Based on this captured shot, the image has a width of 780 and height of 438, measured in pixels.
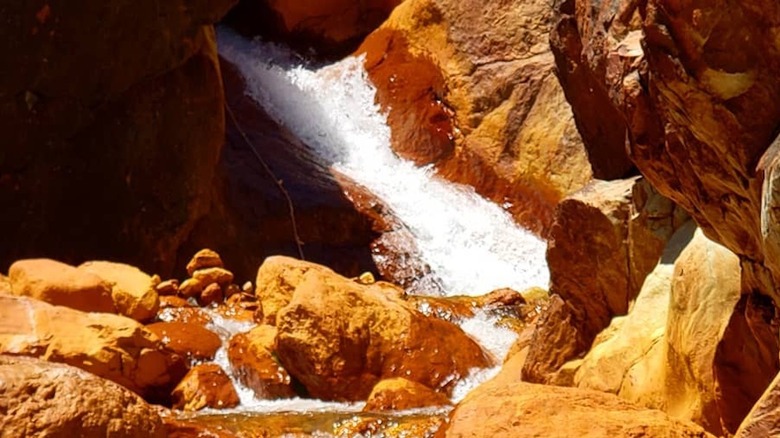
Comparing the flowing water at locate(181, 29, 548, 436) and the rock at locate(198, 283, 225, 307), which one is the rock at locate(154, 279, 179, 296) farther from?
the flowing water at locate(181, 29, 548, 436)

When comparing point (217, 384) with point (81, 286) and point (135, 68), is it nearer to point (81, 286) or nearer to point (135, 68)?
point (81, 286)

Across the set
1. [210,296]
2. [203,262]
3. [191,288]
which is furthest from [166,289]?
[203,262]

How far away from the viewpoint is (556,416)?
14.1 ft

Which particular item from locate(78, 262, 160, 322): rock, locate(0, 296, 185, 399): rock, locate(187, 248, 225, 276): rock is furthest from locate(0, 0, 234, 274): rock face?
locate(0, 296, 185, 399): rock

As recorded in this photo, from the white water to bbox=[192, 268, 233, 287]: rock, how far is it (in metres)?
2.21

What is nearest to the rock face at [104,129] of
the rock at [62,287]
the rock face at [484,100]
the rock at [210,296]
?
the rock at [210,296]

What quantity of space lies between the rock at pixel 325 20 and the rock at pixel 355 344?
35.6 feet

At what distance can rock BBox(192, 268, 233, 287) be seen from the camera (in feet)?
33.2

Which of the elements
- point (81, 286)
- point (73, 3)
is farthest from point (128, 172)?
point (81, 286)

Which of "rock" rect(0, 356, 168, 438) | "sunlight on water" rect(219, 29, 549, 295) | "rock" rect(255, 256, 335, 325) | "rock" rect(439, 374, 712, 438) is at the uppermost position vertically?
"rock" rect(439, 374, 712, 438)

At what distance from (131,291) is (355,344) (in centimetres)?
217

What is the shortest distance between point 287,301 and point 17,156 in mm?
3177

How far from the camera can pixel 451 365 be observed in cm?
782

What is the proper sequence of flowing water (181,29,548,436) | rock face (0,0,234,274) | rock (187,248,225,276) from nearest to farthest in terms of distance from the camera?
rock face (0,0,234,274) → rock (187,248,225,276) → flowing water (181,29,548,436)
